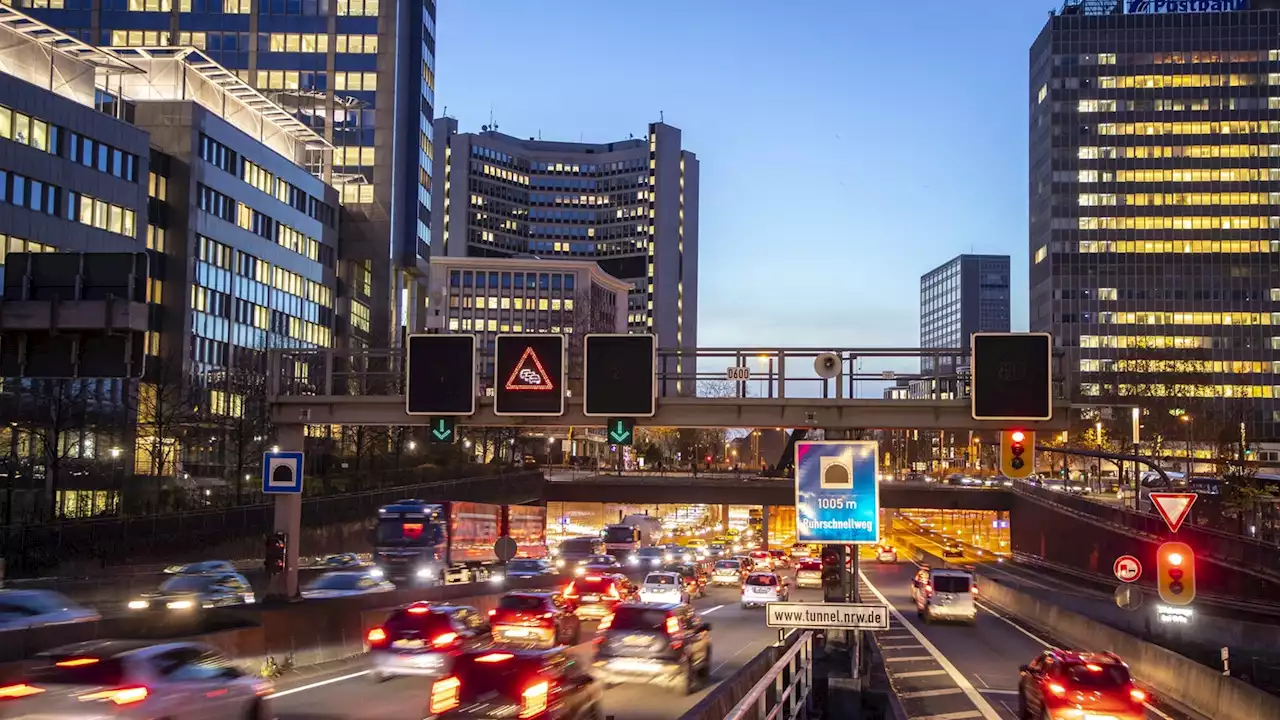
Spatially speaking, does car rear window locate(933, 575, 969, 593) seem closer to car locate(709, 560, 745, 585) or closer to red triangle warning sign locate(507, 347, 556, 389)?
car locate(709, 560, 745, 585)

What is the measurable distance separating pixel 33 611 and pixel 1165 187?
17647cm

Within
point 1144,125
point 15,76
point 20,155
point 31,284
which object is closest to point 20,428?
point 20,155

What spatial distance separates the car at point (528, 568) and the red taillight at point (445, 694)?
32.8 m

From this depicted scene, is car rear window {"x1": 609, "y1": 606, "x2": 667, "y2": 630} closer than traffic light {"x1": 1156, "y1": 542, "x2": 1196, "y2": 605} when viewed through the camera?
Yes

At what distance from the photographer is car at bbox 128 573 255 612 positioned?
33.6m

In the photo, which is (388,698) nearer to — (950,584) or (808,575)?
(950,584)

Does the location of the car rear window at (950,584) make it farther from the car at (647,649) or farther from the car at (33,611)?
the car at (33,611)

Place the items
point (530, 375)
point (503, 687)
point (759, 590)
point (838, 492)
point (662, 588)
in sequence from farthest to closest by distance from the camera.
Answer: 1. point (759, 590)
2. point (662, 588)
3. point (530, 375)
4. point (838, 492)
5. point (503, 687)

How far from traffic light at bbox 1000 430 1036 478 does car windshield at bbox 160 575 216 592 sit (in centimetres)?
2174

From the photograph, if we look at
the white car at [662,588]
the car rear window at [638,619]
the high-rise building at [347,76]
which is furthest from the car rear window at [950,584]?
the high-rise building at [347,76]

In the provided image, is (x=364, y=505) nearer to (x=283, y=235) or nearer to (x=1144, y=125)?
(x=283, y=235)

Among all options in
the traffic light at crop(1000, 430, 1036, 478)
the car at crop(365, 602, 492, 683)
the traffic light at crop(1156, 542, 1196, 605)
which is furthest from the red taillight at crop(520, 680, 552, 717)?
the traffic light at crop(1000, 430, 1036, 478)

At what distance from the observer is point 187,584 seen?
3425cm

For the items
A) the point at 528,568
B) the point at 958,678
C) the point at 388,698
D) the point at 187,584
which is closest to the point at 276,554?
the point at 187,584
